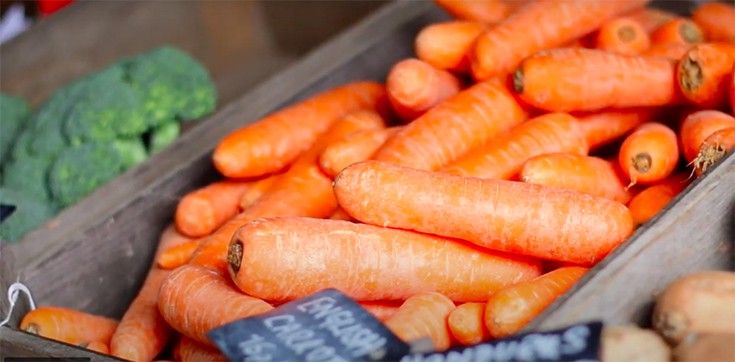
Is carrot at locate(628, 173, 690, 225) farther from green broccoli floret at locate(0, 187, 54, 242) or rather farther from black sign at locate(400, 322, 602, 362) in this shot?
green broccoli floret at locate(0, 187, 54, 242)

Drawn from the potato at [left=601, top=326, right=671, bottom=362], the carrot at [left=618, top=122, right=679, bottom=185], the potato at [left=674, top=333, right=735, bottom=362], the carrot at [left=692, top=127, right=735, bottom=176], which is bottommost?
the potato at [left=674, top=333, right=735, bottom=362]

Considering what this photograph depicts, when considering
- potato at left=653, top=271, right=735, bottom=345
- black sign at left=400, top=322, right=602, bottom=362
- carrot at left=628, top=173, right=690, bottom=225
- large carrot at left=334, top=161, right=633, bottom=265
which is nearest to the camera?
black sign at left=400, top=322, right=602, bottom=362

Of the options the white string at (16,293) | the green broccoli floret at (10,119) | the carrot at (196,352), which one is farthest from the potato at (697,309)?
the green broccoli floret at (10,119)

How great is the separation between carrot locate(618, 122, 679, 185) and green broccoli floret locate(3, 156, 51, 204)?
1.33 m

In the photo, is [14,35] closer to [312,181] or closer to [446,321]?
[312,181]

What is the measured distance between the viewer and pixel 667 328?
1.35 meters

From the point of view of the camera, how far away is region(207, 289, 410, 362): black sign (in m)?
1.25

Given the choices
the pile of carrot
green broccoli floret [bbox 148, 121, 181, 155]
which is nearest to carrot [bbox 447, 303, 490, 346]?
the pile of carrot

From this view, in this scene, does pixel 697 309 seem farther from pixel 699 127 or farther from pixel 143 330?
pixel 143 330

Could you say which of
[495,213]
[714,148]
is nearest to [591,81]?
[714,148]

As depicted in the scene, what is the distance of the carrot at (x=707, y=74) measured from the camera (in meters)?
1.81

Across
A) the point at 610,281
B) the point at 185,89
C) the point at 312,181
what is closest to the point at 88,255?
the point at 312,181

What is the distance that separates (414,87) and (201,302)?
2.18 feet

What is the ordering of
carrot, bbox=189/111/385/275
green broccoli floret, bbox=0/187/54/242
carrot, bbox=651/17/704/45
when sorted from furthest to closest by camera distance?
carrot, bbox=651/17/704/45 → green broccoli floret, bbox=0/187/54/242 → carrot, bbox=189/111/385/275
